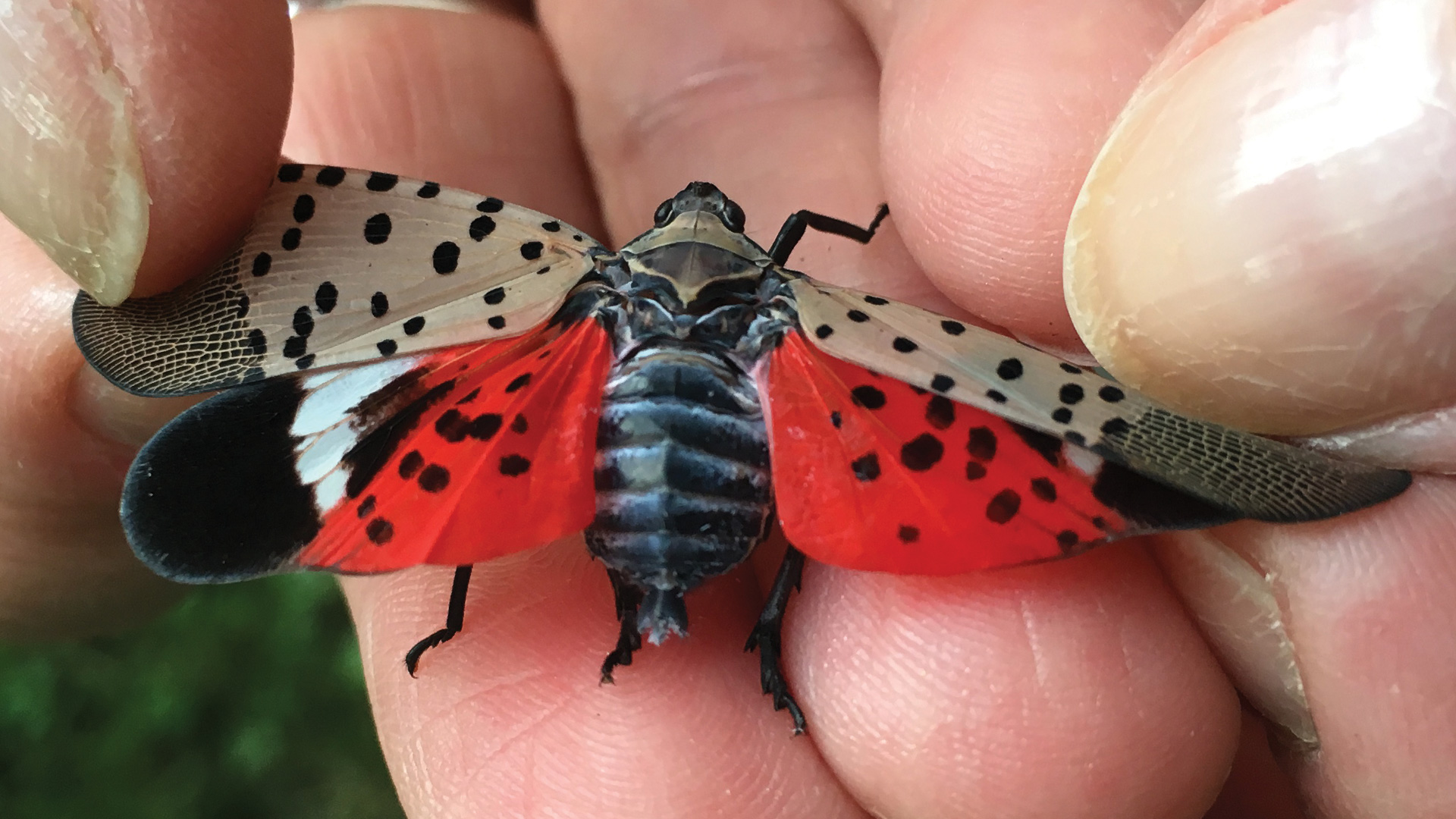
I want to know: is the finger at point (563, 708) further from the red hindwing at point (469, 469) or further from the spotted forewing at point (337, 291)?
the spotted forewing at point (337, 291)

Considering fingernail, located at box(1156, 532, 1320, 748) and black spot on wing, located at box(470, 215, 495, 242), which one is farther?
black spot on wing, located at box(470, 215, 495, 242)

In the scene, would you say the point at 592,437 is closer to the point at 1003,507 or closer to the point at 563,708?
the point at 563,708

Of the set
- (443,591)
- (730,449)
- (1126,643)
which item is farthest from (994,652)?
(443,591)

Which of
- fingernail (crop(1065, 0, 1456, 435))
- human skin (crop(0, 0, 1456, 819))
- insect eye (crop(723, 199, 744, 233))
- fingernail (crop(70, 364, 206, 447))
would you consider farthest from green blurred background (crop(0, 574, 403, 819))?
fingernail (crop(1065, 0, 1456, 435))

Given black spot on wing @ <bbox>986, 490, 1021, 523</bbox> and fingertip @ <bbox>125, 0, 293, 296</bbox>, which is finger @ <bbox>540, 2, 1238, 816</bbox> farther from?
fingertip @ <bbox>125, 0, 293, 296</bbox>

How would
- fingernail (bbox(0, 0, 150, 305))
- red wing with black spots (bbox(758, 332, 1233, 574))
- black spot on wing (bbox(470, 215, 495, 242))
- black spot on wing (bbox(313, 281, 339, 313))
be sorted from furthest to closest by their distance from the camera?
black spot on wing (bbox(470, 215, 495, 242)) < black spot on wing (bbox(313, 281, 339, 313)) < red wing with black spots (bbox(758, 332, 1233, 574)) < fingernail (bbox(0, 0, 150, 305))

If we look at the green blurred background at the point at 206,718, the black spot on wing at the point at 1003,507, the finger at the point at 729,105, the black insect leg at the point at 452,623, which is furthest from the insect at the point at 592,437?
the green blurred background at the point at 206,718
